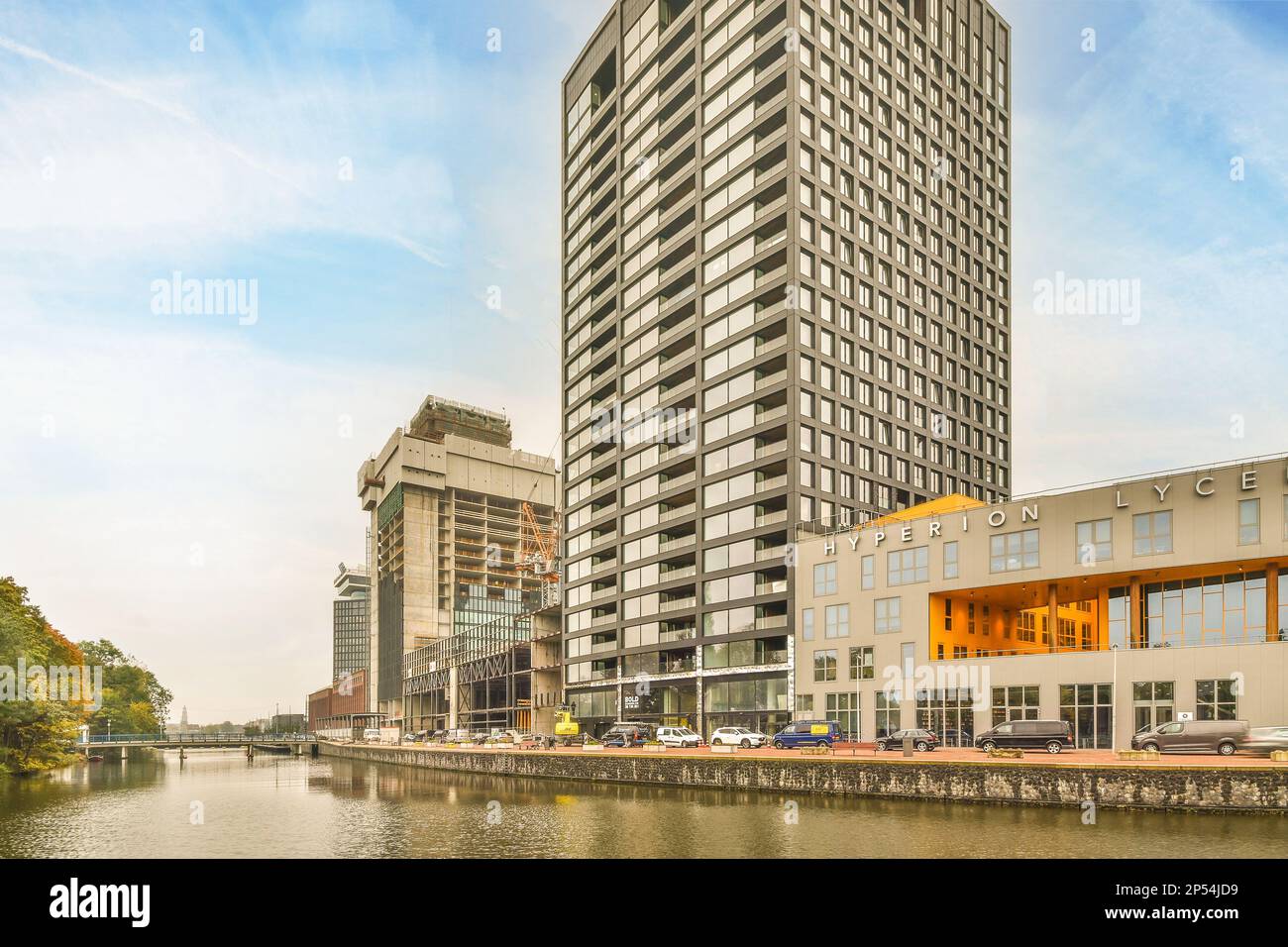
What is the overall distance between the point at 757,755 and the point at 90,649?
16450cm

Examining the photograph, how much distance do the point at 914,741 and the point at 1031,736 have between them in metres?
8.63

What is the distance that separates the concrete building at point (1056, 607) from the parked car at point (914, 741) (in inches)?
333

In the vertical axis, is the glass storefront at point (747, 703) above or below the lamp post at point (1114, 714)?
below

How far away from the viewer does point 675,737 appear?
86.1 meters

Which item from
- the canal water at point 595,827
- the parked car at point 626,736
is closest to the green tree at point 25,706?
the canal water at point 595,827

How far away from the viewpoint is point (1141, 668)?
65.5 meters

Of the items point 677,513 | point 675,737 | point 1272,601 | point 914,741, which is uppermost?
point 677,513

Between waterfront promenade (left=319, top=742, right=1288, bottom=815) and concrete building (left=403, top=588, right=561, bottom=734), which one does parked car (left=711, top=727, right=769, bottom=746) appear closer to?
waterfront promenade (left=319, top=742, right=1288, bottom=815)

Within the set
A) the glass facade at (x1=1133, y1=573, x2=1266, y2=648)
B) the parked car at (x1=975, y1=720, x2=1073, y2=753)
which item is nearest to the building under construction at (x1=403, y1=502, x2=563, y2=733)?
the glass facade at (x1=1133, y1=573, x2=1266, y2=648)

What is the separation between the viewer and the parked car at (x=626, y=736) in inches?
3568

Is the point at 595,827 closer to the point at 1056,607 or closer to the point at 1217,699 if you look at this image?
the point at 1217,699

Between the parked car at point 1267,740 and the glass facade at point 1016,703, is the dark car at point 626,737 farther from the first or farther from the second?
the parked car at point 1267,740

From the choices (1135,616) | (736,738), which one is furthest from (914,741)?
(1135,616)
